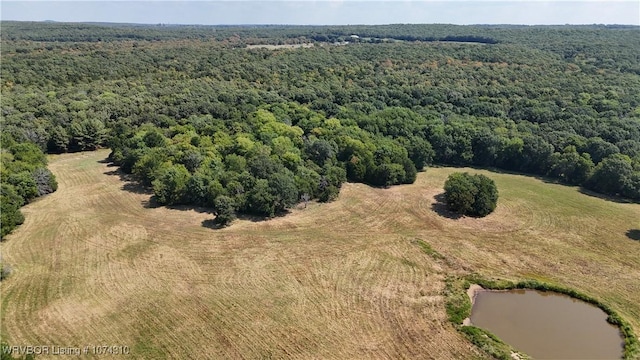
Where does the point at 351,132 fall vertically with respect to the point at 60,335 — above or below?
above

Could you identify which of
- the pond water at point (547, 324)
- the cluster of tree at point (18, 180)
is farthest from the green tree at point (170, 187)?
the pond water at point (547, 324)

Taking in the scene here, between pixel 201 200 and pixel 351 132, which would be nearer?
pixel 201 200

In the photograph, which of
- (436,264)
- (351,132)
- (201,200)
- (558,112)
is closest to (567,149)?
(558,112)

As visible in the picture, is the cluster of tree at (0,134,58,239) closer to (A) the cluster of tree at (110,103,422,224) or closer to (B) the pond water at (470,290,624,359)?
(A) the cluster of tree at (110,103,422,224)

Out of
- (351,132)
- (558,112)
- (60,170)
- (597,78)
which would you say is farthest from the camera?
(597,78)

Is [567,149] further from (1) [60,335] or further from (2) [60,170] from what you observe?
(2) [60,170]

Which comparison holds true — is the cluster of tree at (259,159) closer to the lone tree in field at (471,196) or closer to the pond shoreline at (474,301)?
the lone tree in field at (471,196)

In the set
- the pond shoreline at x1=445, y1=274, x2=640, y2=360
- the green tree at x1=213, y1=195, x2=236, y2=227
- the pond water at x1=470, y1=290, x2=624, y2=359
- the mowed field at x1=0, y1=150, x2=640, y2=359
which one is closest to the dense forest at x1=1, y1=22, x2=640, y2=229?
the green tree at x1=213, y1=195, x2=236, y2=227
